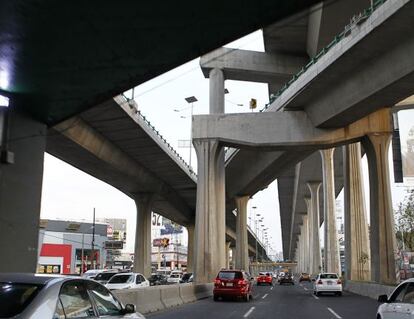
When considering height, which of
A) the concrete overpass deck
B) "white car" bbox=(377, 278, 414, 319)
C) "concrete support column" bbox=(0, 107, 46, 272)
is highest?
the concrete overpass deck

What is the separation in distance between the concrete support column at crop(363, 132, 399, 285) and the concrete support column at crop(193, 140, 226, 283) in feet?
36.8

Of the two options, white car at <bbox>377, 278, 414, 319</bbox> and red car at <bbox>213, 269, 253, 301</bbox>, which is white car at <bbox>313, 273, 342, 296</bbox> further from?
white car at <bbox>377, 278, 414, 319</bbox>

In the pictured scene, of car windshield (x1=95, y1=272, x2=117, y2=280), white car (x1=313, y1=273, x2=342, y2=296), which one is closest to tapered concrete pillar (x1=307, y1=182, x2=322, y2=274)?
white car (x1=313, y1=273, x2=342, y2=296)

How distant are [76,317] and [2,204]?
43.9 ft

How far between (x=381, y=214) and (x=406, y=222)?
27.7 m

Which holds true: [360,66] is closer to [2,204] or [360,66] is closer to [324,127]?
[324,127]

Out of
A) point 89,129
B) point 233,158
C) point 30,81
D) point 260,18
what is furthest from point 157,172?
point 260,18

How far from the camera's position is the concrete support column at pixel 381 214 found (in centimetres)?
3516

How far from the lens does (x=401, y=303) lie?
9.88 meters

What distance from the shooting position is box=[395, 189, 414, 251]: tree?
191ft

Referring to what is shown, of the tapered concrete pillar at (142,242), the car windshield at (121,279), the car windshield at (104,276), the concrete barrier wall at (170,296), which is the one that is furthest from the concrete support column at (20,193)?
the tapered concrete pillar at (142,242)

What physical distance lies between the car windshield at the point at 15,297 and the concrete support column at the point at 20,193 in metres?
13.0

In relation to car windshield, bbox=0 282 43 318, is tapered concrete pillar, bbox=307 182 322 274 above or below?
above

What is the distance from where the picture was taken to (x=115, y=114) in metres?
32.8
